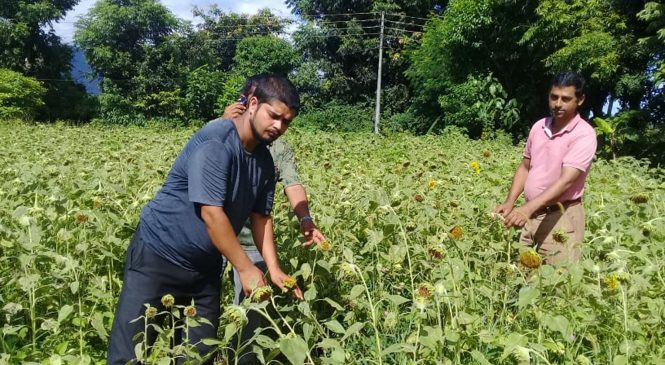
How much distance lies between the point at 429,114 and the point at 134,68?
14149mm

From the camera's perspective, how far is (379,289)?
2.32 m

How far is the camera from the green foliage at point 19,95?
2041 centimetres

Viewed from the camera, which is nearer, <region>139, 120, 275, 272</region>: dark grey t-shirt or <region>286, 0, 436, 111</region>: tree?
<region>139, 120, 275, 272</region>: dark grey t-shirt

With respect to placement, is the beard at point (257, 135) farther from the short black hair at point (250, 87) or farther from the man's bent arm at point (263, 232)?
the man's bent arm at point (263, 232)

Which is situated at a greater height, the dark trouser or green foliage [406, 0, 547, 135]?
green foliage [406, 0, 547, 135]

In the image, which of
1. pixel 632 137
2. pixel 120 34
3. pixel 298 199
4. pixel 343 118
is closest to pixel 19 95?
pixel 120 34

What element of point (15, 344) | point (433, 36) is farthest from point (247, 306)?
point (433, 36)

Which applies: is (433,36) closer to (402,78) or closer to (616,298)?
(402,78)

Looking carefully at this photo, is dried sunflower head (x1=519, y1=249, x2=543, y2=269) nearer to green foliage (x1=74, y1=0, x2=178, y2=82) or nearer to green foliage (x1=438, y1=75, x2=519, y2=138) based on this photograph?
green foliage (x1=438, y1=75, x2=519, y2=138)

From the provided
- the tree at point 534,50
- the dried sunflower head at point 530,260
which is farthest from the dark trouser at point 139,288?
the tree at point 534,50

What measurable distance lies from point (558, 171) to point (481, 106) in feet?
44.2

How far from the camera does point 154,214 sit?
196 centimetres

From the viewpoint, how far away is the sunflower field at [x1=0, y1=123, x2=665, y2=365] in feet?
5.05

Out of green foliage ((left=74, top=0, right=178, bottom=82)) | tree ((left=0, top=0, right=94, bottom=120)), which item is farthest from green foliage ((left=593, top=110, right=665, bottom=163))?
tree ((left=0, top=0, right=94, bottom=120))
